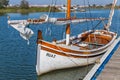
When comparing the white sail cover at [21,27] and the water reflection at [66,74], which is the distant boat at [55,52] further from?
the water reflection at [66,74]

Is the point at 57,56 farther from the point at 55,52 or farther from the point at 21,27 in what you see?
the point at 21,27

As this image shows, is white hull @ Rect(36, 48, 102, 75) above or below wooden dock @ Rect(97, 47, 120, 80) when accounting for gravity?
below

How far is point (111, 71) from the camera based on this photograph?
18.8 metres

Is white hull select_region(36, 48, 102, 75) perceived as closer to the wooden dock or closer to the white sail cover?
the white sail cover

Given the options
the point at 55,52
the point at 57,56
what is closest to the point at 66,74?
the point at 57,56

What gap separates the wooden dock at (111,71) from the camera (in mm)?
17664

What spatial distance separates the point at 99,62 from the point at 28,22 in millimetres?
6155

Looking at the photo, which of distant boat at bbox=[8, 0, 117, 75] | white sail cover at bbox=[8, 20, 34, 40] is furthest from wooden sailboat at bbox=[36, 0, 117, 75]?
white sail cover at bbox=[8, 20, 34, 40]

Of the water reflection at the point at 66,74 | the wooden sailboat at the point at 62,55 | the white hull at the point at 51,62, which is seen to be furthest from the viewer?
the water reflection at the point at 66,74

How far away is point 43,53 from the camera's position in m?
24.3

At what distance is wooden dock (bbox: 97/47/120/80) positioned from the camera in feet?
58.0

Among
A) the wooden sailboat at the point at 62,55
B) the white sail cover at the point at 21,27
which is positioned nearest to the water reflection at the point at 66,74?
the wooden sailboat at the point at 62,55

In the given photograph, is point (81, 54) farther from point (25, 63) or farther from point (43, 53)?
point (25, 63)

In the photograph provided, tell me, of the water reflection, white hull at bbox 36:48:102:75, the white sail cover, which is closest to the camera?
the white sail cover
